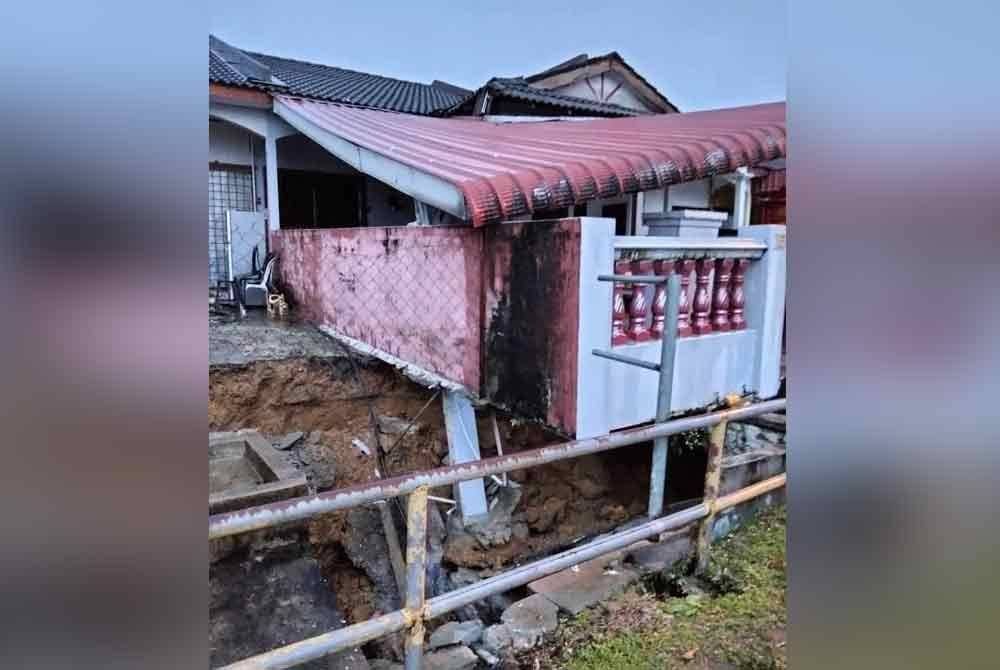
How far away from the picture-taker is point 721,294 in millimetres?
3436

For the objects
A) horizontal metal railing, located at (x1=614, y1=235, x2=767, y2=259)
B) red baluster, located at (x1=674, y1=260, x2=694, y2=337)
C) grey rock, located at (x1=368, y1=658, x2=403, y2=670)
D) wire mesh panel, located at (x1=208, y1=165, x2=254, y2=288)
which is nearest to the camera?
grey rock, located at (x1=368, y1=658, x2=403, y2=670)

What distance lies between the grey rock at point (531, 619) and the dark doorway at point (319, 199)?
6916 millimetres

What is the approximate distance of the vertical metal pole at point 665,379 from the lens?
2.52m

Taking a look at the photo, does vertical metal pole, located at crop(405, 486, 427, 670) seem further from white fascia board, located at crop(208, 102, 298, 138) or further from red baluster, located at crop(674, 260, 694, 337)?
white fascia board, located at crop(208, 102, 298, 138)

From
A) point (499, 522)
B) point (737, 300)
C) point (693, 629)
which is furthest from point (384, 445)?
point (693, 629)

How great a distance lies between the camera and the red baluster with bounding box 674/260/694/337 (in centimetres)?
328

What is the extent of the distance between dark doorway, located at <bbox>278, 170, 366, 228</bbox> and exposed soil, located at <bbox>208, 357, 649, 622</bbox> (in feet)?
13.0

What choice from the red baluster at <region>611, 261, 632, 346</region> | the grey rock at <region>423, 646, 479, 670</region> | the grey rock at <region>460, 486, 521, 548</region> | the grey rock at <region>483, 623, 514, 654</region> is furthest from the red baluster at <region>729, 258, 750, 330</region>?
the grey rock at <region>423, 646, 479, 670</region>

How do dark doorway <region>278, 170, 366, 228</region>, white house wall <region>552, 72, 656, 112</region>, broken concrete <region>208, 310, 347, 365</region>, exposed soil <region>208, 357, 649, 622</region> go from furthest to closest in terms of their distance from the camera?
1. white house wall <region>552, 72, 656, 112</region>
2. dark doorway <region>278, 170, 366, 228</region>
3. broken concrete <region>208, 310, 347, 365</region>
4. exposed soil <region>208, 357, 649, 622</region>

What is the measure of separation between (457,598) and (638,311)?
6.24ft
